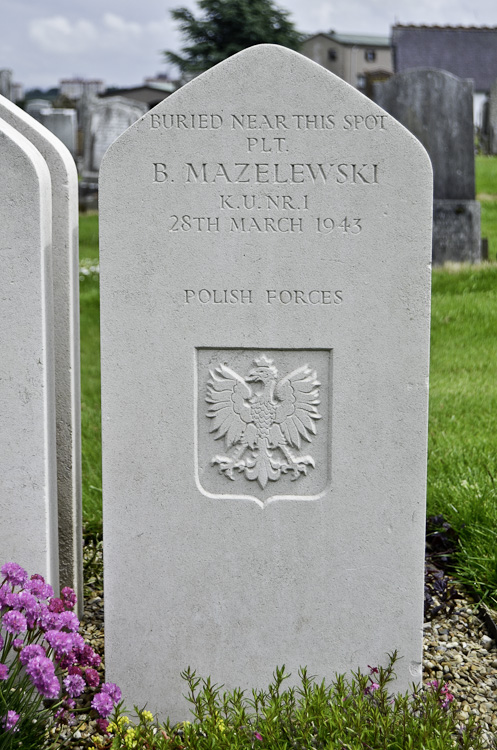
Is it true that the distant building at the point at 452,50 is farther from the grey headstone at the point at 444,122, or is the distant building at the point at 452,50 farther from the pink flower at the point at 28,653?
the pink flower at the point at 28,653

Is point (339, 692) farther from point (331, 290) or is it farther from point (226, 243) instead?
point (226, 243)

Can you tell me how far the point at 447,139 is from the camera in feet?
29.0

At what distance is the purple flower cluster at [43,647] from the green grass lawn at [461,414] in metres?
1.43

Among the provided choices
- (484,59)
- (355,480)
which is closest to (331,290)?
(355,480)

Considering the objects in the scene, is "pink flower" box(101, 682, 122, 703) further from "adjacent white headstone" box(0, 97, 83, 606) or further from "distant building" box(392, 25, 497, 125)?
"distant building" box(392, 25, 497, 125)

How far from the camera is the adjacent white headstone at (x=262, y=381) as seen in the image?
2.64 metres

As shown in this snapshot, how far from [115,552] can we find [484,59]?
45.5 meters

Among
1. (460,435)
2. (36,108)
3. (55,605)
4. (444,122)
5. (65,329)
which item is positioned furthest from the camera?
(36,108)

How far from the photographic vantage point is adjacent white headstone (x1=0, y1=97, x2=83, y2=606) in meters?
3.00

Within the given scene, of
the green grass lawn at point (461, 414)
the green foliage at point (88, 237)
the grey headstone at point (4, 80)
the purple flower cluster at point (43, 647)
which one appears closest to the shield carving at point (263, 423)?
the purple flower cluster at point (43, 647)

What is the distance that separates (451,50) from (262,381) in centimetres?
4328

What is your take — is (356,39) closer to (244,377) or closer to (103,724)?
(244,377)

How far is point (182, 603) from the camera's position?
2863 millimetres

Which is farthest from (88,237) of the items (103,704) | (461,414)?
(103,704)
